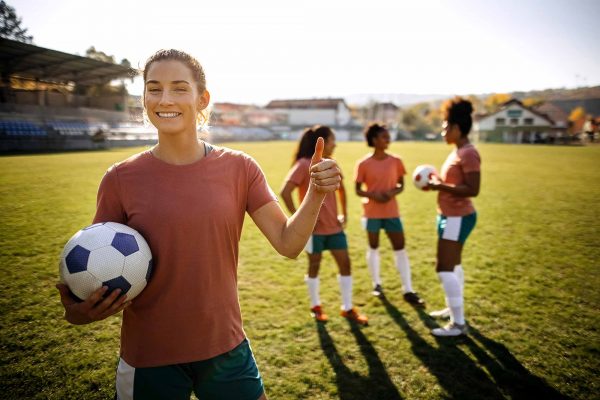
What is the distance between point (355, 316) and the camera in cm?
414

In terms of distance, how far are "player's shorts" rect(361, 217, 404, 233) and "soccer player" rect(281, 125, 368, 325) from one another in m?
0.73

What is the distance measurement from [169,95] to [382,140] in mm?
3577

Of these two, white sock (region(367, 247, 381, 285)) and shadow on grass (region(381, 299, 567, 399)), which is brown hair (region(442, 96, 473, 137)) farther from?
shadow on grass (region(381, 299, 567, 399))

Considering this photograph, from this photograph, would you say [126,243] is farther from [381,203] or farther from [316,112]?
[316,112]

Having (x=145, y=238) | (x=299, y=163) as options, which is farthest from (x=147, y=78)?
(x=299, y=163)

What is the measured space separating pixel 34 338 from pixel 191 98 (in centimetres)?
350

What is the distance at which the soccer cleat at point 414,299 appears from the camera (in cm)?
454

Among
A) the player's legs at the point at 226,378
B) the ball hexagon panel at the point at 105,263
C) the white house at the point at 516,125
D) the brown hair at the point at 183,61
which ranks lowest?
the player's legs at the point at 226,378

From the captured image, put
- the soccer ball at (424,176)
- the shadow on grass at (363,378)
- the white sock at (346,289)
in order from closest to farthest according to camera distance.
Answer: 1. the shadow on grass at (363,378)
2. the white sock at (346,289)
3. the soccer ball at (424,176)

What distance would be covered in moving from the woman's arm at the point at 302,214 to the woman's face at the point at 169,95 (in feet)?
2.12

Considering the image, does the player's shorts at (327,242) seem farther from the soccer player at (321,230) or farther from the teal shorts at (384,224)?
the teal shorts at (384,224)

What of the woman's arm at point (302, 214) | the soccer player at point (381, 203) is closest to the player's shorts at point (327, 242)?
the soccer player at point (381, 203)

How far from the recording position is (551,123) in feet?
214

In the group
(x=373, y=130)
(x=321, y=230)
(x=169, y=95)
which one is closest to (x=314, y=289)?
(x=321, y=230)
